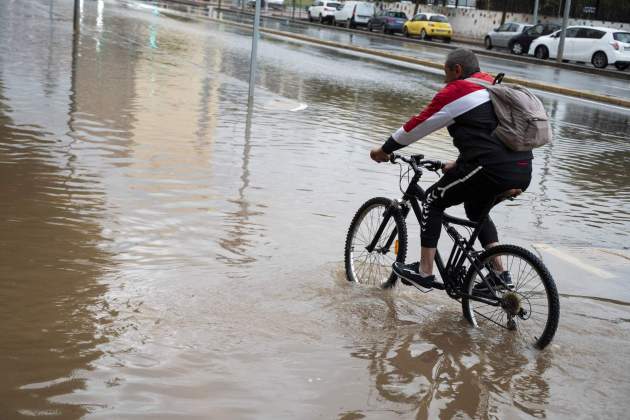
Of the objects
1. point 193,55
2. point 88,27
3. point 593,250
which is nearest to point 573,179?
point 593,250

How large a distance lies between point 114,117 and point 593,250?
6690mm

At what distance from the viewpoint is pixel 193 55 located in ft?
75.6

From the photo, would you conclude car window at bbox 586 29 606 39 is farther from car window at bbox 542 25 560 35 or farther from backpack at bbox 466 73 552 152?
backpack at bbox 466 73 552 152

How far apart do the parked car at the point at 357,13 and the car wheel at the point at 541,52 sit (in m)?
17.1

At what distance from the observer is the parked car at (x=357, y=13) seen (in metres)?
55.6

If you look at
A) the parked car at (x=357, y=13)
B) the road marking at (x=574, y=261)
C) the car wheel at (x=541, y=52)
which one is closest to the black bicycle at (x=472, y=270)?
the road marking at (x=574, y=261)

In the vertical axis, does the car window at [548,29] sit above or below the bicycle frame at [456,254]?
above

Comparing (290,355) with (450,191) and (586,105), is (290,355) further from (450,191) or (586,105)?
(586,105)

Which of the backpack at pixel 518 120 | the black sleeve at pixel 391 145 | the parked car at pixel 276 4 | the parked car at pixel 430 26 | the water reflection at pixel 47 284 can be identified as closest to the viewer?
the water reflection at pixel 47 284

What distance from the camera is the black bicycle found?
15.9 ft

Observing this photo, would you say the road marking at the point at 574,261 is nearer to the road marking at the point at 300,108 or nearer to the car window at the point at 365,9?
the road marking at the point at 300,108

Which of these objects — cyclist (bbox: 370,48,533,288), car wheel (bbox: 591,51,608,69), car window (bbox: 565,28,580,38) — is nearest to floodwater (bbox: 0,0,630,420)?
cyclist (bbox: 370,48,533,288)

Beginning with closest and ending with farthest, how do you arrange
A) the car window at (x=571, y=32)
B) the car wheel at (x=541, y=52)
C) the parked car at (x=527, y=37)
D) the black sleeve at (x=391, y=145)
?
the black sleeve at (x=391, y=145)
the car window at (x=571, y=32)
the car wheel at (x=541, y=52)
the parked car at (x=527, y=37)

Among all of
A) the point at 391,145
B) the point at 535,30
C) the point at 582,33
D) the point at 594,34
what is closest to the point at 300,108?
the point at 391,145
